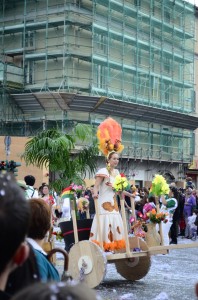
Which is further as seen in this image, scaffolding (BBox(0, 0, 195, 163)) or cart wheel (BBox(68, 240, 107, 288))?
scaffolding (BBox(0, 0, 195, 163))

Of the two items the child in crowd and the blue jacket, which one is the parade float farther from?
the child in crowd

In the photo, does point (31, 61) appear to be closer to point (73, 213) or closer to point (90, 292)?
point (73, 213)

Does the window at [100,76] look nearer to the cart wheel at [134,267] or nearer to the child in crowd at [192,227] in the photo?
the child in crowd at [192,227]

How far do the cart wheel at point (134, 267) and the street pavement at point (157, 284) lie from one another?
11cm

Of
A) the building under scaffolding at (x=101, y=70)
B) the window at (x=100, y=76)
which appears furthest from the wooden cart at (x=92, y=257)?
the window at (x=100, y=76)

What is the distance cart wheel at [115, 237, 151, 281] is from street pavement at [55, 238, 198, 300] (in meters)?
0.11

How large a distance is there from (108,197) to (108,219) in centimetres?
33

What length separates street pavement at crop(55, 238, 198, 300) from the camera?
9.65 m

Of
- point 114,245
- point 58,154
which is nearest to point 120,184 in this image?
point 114,245

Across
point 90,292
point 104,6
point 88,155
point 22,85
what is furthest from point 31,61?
point 90,292

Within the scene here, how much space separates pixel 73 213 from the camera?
9828 millimetres

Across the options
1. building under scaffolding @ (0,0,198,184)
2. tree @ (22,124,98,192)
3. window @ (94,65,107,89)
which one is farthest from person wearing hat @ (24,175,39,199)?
window @ (94,65,107,89)

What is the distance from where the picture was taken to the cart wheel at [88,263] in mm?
9547

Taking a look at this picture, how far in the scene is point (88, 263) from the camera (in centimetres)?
961
